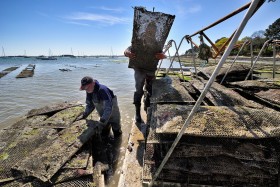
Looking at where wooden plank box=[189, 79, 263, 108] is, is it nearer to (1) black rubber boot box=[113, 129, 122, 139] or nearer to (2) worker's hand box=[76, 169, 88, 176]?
(2) worker's hand box=[76, 169, 88, 176]

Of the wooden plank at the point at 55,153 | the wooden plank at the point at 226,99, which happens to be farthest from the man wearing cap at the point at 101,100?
the wooden plank at the point at 226,99

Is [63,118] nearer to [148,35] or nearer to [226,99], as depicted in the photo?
[148,35]

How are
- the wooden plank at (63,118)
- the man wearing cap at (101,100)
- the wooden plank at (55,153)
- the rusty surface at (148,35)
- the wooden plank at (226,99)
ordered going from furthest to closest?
the wooden plank at (63,118)
the rusty surface at (148,35)
the man wearing cap at (101,100)
the wooden plank at (226,99)
the wooden plank at (55,153)

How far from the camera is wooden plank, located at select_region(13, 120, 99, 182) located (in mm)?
2844

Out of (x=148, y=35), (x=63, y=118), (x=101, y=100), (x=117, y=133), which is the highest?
(x=148, y=35)

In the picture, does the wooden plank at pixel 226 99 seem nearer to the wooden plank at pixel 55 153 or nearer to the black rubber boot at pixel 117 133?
the wooden plank at pixel 55 153

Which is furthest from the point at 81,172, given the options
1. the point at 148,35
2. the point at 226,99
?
the point at 148,35

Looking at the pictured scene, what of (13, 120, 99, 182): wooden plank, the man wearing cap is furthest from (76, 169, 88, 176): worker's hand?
the man wearing cap

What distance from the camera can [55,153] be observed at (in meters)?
3.24

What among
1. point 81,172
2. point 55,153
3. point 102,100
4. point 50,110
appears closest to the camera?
point 81,172

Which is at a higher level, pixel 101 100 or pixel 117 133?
pixel 101 100

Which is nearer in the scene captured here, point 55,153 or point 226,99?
point 55,153

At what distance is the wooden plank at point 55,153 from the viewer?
9.33 ft

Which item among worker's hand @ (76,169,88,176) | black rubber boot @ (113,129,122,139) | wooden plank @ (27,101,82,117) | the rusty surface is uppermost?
the rusty surface
